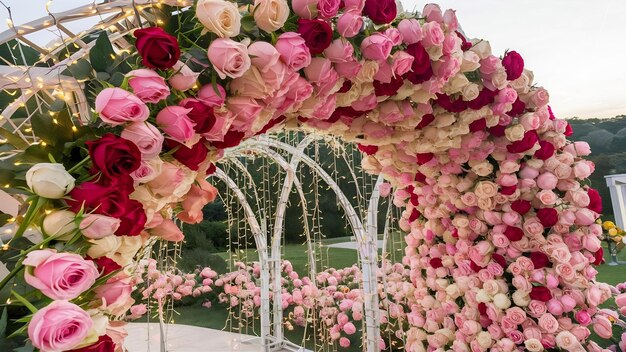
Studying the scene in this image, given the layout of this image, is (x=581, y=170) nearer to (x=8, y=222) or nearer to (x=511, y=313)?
(x=511, y=313)

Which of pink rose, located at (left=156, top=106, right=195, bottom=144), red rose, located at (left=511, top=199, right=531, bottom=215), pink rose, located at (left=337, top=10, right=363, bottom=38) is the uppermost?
pink rose, located at (left=337, top=10, right=363, bottom=38)

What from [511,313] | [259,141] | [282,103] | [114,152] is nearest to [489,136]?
[511,313]

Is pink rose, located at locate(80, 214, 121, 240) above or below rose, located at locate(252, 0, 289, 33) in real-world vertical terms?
below

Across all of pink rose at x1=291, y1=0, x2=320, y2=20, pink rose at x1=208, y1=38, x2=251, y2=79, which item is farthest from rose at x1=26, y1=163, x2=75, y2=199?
pink rose at x1=291, y1=0, x2=320, y2=20

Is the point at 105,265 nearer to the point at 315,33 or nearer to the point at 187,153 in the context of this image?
the point at 187,153

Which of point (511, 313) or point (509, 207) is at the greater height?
point (509, 207)

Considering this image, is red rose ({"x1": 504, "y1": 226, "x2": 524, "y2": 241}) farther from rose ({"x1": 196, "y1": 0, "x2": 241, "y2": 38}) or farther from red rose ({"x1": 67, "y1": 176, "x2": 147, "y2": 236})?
red rose ({"x1": 67, "y1": 176, "x2": 147, "y2": 236})

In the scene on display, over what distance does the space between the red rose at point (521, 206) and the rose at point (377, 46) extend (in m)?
1.07

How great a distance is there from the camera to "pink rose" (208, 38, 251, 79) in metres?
0.85

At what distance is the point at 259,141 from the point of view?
362cm

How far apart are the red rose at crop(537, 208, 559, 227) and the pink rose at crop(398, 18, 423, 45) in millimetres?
1024

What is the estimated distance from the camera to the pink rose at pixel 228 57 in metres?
0.85

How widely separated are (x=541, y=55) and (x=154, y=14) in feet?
12.2

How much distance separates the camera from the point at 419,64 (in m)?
1.28
